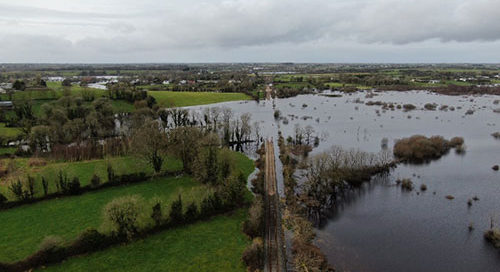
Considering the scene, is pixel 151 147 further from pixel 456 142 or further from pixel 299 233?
pixel 456 142

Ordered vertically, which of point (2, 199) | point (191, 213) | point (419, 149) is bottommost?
point (191, 213)

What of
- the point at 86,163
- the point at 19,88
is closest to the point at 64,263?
the point at 86,163

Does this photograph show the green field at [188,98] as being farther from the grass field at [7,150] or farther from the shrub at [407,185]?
the shrub at [407,185]

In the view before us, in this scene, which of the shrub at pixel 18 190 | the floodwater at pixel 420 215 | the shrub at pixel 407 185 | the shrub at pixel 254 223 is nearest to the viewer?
the floodwater at pixel 420 215

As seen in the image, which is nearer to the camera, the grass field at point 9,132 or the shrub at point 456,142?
the shrub at point 456,142

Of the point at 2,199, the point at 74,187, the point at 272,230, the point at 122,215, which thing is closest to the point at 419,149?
the point at 272,230

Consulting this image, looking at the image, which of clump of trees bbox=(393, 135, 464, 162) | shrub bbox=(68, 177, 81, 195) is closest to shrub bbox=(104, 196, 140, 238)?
shrub bbox=(68, 177, 81, 195)

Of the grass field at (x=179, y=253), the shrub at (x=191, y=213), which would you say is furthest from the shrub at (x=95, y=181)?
the shrub at (x=191, y=213)

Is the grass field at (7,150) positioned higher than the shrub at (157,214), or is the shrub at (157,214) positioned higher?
the grass field at (7,150)
